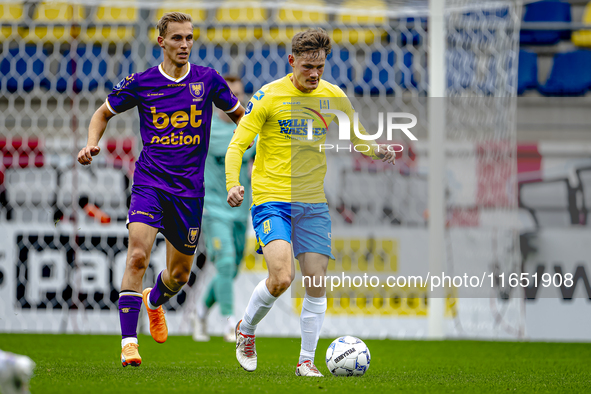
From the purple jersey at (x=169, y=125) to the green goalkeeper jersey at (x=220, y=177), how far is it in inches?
72.8

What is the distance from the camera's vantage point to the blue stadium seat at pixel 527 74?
1223 centimetres

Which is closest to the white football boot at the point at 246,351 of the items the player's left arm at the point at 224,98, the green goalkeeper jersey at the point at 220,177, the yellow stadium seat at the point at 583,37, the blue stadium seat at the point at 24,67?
the player's left arm at the point at 224,98

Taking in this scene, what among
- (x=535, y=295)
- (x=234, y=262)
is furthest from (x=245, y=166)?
(x=535, y=295)

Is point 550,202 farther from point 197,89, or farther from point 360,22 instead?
point 197,89

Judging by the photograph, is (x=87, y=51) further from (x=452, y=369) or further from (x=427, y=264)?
(x=452, y=369)

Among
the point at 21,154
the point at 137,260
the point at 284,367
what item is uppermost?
the point at 21,154

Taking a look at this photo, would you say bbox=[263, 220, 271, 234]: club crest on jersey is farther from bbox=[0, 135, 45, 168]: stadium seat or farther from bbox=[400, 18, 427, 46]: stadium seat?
bbox=[0, 135, 45, 168]: stadium seat

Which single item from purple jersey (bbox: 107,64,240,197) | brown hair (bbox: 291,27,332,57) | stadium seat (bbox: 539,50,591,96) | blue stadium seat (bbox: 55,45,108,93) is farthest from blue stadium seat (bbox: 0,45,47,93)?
stadium seat (bbox: 539,50,591,96)

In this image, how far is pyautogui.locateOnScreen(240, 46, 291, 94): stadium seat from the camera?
29.0 ft

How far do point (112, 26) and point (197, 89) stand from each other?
15.3ft

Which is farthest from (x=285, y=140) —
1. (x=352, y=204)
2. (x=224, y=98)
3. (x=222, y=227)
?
(x=352, y=204)

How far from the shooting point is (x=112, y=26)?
823 centimetres

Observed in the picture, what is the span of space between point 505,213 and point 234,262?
2838 millimetres

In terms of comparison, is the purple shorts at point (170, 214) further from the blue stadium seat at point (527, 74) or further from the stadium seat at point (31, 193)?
the blue stadium seat at point (527, 74)
